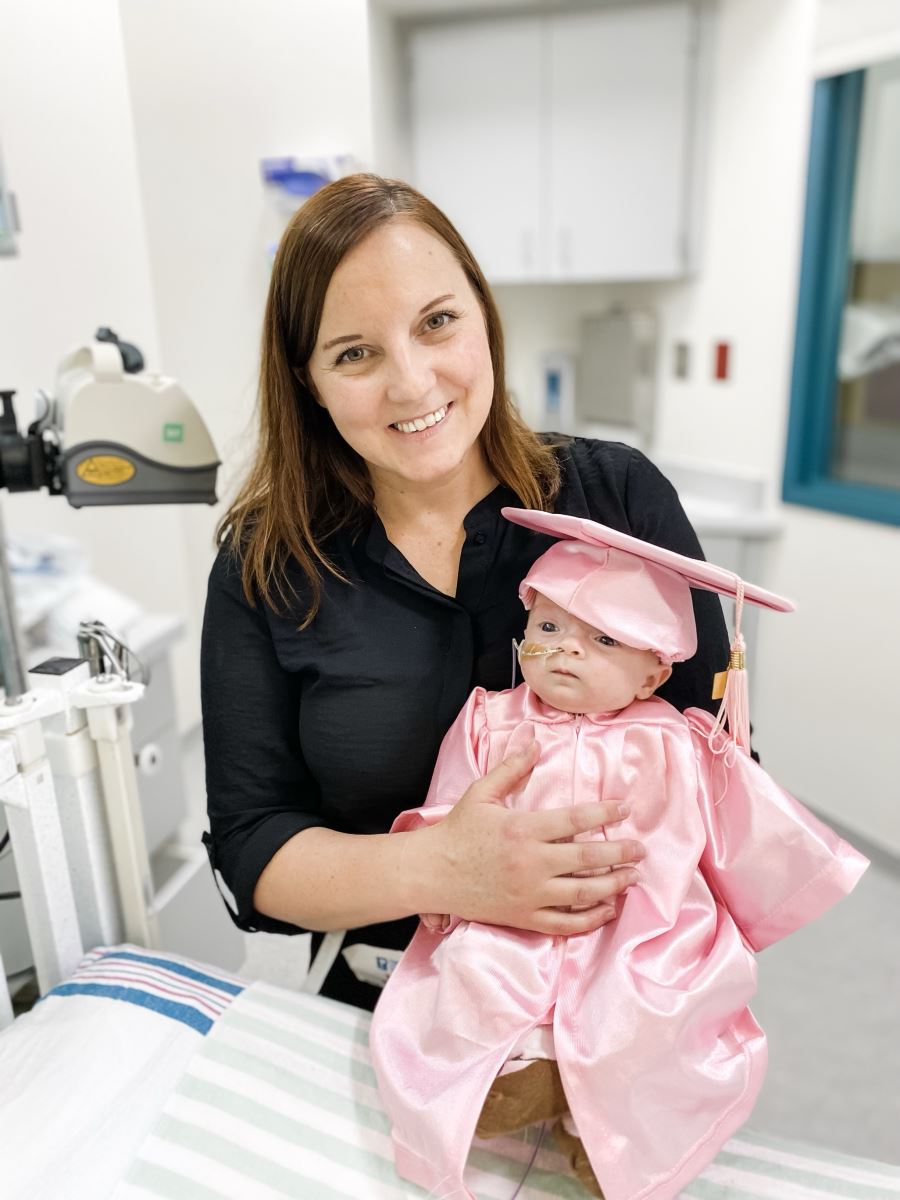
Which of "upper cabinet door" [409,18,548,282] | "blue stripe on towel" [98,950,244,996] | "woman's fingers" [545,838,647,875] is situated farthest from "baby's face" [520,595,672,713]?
"upper cabinet door" [409,18,548,282]

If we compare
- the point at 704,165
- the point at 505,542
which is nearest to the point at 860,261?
the point at 704,165

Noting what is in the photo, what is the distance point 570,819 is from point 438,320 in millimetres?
479

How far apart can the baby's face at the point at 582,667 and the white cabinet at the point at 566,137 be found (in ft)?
6.76

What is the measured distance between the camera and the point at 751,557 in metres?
2.58

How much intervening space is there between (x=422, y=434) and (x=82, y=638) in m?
0.44

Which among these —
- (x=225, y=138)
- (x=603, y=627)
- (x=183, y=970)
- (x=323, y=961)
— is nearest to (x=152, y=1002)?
(x=183, y=970)

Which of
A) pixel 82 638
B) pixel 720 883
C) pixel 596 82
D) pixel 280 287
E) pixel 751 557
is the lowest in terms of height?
pixel 751 557

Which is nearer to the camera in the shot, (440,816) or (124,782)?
(440,816)

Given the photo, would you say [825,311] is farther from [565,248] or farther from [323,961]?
[323,961]

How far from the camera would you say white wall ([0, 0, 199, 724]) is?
1072 mm

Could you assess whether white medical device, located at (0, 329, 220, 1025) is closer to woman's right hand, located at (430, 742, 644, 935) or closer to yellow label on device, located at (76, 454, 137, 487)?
yellow label on device, located at (76, 454, 137, 487)

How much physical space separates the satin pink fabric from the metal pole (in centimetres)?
45

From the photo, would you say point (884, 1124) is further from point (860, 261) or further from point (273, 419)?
point (860, 261)

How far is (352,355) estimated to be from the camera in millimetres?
886
